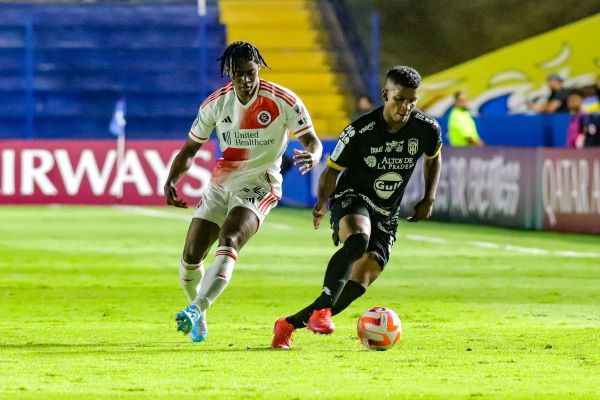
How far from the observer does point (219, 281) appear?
33.6 ft

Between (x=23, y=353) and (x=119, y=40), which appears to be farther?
(x=119, y=40)

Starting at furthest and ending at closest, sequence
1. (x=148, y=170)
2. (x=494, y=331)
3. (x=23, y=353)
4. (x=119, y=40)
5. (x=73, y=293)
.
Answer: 1. (x=119, y=40)
2. (x=148, y=170)
3. (x=73, y=293)
4. (x=494, y=331)
5. (x=23, y=353)

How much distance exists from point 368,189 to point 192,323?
60.8 inches

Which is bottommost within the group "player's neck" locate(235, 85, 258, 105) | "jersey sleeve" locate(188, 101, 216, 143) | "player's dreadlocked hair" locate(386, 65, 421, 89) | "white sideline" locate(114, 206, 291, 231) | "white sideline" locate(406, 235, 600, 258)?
"white sideline" locate(114, 206, 291, 231)

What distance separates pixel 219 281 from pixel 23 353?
4.33 feet

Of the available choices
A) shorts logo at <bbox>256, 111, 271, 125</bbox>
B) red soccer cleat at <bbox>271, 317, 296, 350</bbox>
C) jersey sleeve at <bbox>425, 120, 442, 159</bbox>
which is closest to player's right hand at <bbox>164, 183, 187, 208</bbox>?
shorts logo at <bbox>256, 111, 271, 125</bbox>

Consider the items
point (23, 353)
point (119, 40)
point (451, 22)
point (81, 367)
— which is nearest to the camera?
point (81, 367)

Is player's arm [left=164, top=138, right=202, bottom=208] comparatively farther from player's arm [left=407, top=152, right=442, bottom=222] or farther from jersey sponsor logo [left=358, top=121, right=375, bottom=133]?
player's arm [left=407, top=152, right=442, bottom=222]

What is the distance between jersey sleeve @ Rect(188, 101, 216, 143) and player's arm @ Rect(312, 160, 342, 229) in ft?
3.11

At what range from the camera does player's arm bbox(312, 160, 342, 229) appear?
1010 cm

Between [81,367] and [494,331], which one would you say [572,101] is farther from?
[81,367]

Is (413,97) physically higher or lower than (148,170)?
higher

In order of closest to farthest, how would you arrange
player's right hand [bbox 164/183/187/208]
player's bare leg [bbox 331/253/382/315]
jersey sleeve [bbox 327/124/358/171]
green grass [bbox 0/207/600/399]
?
green grass [bbox 0/207/600/399] → player's bare leg [bbox 331/253/382/315] → jersey sleeve [bbox 327/124/358/171] → player's right hand [bbox 164/183/187/208]

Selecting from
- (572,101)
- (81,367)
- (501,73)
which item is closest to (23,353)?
(81,367)
